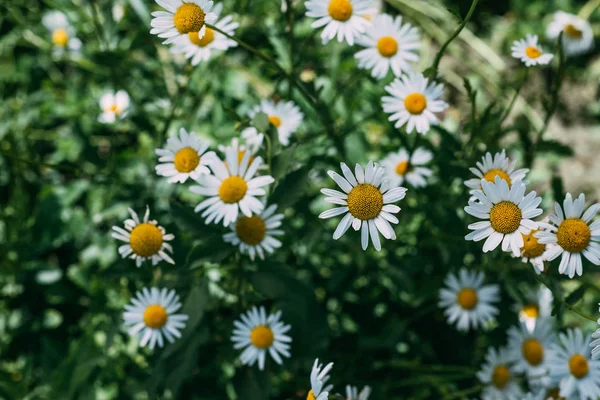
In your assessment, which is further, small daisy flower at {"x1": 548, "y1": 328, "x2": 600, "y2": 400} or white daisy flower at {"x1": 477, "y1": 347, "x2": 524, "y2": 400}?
white daisy flower at {"x1": 477, "y1": 347, "x2": 524, "y2": 400}

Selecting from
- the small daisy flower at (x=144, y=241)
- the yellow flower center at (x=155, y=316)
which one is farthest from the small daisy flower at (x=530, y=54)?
the yellow flower center at (x=155, y=316)

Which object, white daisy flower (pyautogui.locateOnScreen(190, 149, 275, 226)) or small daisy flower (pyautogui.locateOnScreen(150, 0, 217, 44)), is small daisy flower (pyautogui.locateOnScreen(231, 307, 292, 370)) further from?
small daisy flower (pyautogui.locateOnScreen(150, 0, 217, 44))

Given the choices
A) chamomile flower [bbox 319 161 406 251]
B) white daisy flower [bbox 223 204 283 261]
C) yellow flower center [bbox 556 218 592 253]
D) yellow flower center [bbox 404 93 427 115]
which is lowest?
white daisy flower [bbox 223 204 283 261]

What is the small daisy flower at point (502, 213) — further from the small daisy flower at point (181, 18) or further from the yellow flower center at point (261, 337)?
the small daisy flower at point (181, 18)

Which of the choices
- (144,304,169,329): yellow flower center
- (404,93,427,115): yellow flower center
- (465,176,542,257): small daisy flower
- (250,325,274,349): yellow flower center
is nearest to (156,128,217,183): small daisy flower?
(144,304,169,329): yellow flower center

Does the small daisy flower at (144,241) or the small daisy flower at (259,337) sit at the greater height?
the small daisy flower at (144,241)

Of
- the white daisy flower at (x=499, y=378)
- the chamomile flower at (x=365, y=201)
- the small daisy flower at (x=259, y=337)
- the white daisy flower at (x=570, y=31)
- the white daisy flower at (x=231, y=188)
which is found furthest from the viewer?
the white daisy flower at (x=570, y=31)
